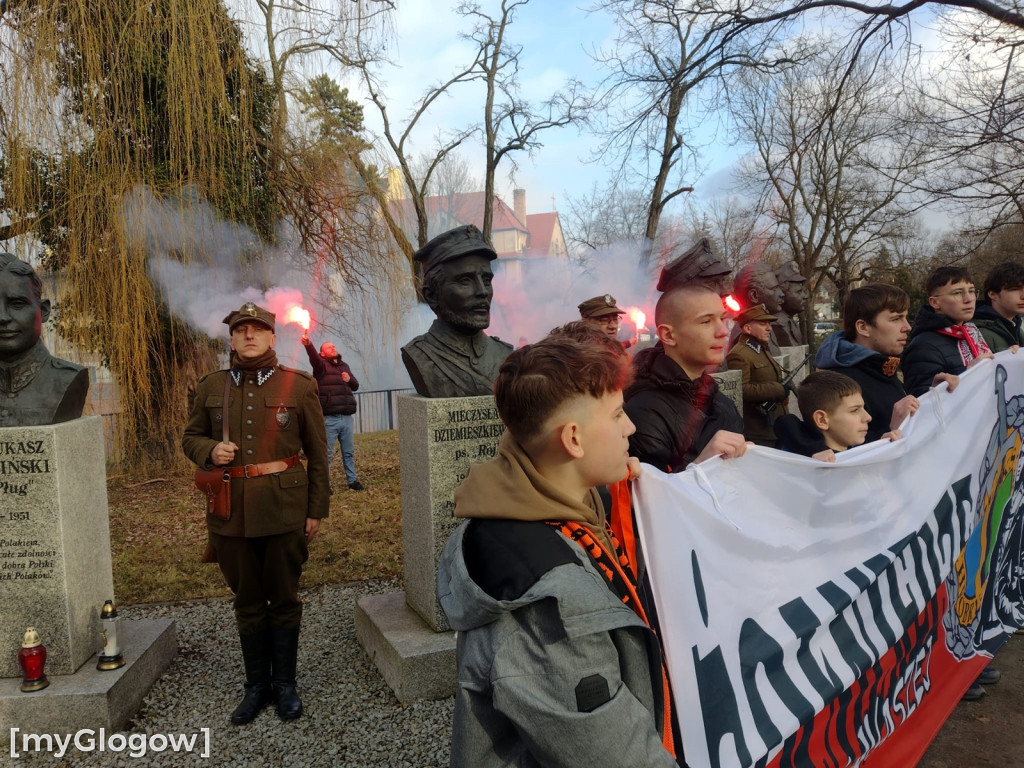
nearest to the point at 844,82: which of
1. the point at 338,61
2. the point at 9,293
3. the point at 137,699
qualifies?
the point at 338,61

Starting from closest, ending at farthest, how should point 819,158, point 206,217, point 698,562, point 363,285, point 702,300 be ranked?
point 698,562 < point 702,300 < point 206,217 < point 363,285 < point 819,158

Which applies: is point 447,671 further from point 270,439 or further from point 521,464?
point 521,464

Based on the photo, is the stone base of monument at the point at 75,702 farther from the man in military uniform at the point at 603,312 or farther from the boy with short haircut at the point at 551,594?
the man in military uniform at the point at 603,312

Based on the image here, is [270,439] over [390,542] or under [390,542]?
over

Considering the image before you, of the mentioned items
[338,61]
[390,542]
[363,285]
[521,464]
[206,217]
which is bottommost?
[390,542]

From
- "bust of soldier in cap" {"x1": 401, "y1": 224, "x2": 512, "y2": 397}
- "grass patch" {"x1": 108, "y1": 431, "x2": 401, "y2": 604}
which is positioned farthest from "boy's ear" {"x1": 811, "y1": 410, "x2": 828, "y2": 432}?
"grass patch" {"x1": 108, "y1": 431, "x2": 401, "y2": 604}

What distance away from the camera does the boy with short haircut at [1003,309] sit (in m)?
4.88

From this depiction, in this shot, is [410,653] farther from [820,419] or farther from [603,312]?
[603,312]

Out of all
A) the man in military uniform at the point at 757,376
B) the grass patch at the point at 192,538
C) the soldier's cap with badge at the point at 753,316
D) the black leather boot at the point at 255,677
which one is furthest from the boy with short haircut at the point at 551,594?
the soldier's cap with badge at the point at 753,316

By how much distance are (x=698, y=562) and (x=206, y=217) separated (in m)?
8.31

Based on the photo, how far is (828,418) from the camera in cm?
316

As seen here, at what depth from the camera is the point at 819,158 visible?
21266mm

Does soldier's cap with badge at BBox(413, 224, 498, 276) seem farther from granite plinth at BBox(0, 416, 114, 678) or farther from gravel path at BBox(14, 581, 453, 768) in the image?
gravel path at BBox(14, 581, 453, 768)

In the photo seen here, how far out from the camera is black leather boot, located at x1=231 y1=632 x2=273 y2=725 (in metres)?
3.84
